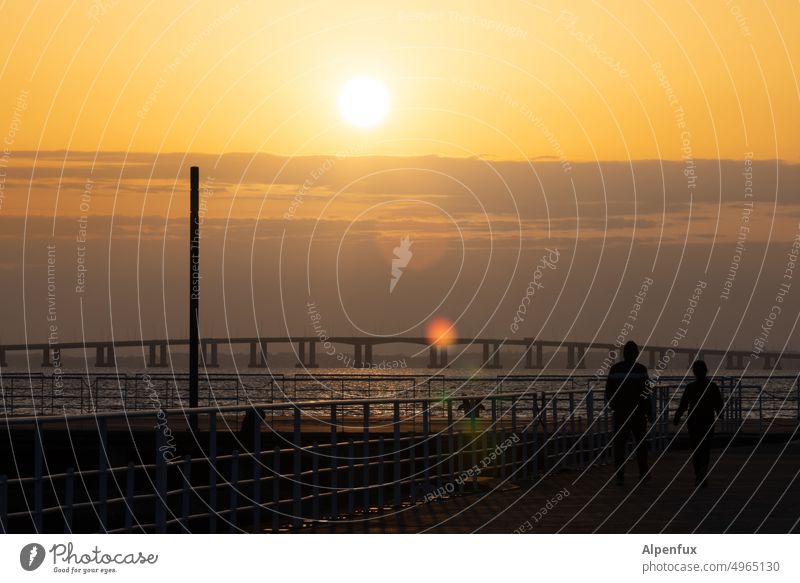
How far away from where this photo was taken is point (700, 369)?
59.6 feet

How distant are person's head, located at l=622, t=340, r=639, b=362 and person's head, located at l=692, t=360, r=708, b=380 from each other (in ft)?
2.59

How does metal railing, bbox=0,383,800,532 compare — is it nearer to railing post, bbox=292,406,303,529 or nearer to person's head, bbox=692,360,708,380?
railing post, bbox=292,406,303,529

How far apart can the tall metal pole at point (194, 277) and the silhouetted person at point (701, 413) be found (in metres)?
11.0

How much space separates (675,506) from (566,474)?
5.19 m

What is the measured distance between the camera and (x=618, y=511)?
15.5 meters

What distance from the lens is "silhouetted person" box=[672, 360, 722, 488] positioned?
60.0ft

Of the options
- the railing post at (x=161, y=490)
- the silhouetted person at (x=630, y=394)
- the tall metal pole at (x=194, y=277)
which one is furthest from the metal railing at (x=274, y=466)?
the tall metal pole at (x=194, y=277)

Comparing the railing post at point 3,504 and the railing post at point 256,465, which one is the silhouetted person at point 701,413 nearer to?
the railing post at point 256,465

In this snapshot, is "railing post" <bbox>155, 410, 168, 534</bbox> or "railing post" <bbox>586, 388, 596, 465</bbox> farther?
"railing post" <bbox>586, 388, 596, 465</bbox>

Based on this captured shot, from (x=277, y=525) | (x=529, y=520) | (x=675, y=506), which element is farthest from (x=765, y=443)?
(x=277, y=525)

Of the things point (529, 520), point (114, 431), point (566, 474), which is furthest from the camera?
point (114, 431)

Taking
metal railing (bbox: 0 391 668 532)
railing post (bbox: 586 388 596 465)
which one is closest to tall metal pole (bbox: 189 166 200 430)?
metal railing (bbox: 0 391 668 532)

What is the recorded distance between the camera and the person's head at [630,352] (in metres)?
18.6
